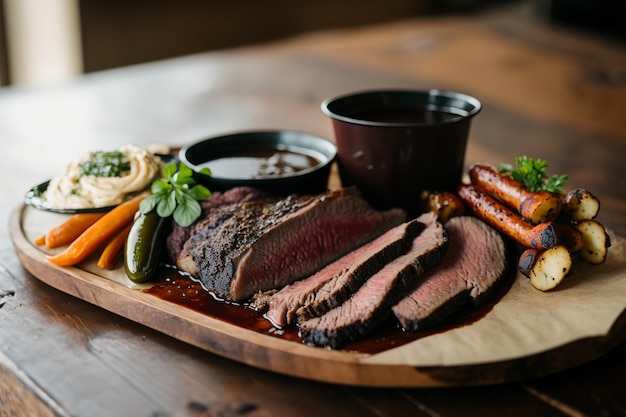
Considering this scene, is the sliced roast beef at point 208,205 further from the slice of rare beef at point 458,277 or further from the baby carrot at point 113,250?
the slice of rare beef at point 458,277

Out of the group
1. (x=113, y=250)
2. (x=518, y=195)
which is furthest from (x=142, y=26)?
(x=518, y=195)

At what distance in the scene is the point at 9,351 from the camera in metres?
1.64

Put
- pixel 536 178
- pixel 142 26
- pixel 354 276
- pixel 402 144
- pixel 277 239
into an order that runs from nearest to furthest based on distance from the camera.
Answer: pixel 354 276, pixel 277 239, pixel 536 178, pixel 402 144, pixel 142 26

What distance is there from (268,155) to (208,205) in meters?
0.39

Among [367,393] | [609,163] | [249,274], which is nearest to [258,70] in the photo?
[609,163]

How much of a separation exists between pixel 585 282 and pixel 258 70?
10.1ft

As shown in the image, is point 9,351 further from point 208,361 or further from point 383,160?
point 383,160

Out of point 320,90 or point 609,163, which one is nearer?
point 609,163

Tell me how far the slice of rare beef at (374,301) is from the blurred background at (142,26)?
4573 millimetres

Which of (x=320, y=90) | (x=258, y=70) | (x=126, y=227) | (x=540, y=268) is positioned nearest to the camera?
(x=540, y=268)

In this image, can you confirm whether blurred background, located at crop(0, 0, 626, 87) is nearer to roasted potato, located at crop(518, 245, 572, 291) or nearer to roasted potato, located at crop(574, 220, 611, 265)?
roasted potato, located at crop(574, 220, 611, 265)

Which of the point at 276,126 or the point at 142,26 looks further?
the point at 142,26

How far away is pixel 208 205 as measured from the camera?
201cm

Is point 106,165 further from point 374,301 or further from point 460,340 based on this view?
point 460,340
